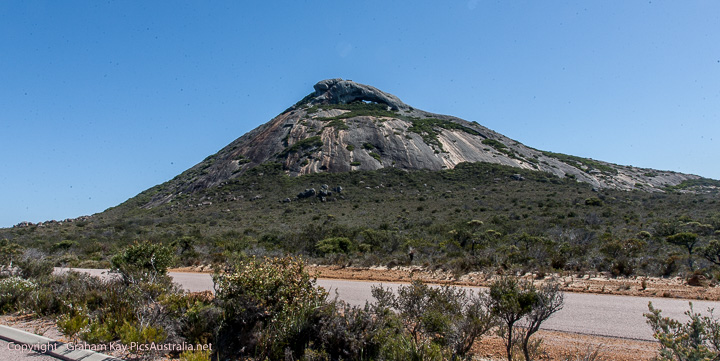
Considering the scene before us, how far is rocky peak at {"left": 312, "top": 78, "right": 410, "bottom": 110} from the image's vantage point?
88062 millimetres

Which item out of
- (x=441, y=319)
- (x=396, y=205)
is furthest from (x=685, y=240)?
(x=396, y=205)

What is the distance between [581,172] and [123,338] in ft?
226

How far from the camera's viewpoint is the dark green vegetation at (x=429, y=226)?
46.5ft

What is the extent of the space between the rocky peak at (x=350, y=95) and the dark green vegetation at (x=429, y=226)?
37.6 metres

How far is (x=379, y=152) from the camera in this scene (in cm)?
5866

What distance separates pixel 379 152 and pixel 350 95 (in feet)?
113

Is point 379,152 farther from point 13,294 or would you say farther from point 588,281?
point 13,294

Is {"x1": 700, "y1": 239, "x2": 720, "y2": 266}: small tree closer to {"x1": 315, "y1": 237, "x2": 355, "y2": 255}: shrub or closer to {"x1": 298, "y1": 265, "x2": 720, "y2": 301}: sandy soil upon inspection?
{"x1": 298, "y1": 265, "x2": 720, "y2": 301}: sandy soil

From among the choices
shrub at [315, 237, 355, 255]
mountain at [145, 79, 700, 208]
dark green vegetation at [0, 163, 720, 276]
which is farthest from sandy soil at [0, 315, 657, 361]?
mountain at [145, 79, 700, 208]

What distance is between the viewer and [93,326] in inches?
239

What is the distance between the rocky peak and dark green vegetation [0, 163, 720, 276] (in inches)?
1481

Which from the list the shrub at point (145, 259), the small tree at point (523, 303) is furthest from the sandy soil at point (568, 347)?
the shrub at point (145, 259)

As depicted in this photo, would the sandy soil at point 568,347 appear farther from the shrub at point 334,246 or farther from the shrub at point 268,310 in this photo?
the shrub at point 334,246

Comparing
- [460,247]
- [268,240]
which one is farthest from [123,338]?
[268,240]
